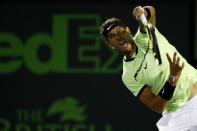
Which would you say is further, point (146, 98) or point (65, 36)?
point (65, 36)

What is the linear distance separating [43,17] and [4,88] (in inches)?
33.1

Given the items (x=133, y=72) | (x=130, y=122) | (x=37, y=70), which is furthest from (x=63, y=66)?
(x=133, y=72)

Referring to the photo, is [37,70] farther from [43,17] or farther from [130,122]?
[130,122]

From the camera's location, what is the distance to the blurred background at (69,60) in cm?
912

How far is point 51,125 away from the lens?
915cm

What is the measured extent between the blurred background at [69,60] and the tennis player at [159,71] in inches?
84.5

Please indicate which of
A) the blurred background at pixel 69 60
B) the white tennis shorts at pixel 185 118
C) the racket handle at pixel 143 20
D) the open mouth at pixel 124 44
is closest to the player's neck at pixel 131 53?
the open mouth at pixel 124 44

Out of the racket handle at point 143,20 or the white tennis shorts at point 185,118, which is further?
the white tennis shorts at point 185,118

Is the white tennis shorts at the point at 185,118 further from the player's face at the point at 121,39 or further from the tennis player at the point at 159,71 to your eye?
the player's face at the point at 121,39

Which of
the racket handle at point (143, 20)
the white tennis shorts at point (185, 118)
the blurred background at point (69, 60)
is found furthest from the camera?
the blurred background at point (69, 60)

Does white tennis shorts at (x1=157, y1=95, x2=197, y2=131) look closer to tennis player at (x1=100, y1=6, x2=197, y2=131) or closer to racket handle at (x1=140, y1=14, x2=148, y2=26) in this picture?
tennis player at (x1=100, y1=6, x2=197, y2=131)

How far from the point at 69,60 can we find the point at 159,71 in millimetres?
2505

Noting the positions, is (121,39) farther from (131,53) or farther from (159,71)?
(159,71)

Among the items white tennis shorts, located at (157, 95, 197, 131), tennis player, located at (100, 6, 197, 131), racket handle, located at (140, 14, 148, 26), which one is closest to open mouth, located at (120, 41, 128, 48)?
tennis player, located at (100, 6, 197, 131)
